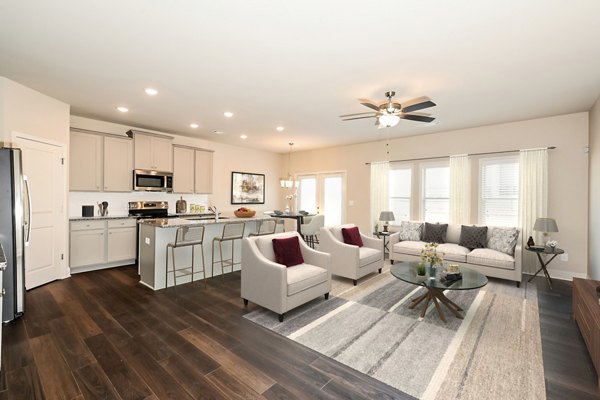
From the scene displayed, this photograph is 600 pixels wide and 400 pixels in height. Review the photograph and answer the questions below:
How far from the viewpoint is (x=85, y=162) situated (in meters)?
5.16

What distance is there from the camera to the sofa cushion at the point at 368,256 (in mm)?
4578

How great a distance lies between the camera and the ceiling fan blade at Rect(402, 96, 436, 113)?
3168 mm

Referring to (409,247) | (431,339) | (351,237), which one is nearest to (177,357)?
(431,339)

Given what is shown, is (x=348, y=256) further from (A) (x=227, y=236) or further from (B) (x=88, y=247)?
(B) (x=88, y=247)

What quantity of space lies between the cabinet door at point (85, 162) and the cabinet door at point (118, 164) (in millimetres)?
112

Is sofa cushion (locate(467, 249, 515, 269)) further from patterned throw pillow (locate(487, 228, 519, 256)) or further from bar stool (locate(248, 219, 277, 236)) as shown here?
bar stool (locate(248, 219, 277, 236))

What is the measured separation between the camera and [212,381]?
2.15 meters

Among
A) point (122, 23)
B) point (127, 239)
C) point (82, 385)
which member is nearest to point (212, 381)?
point (82, 385)

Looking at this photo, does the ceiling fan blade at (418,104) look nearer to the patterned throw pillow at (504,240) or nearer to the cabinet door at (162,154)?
the patterned throw pillow at (504,240)

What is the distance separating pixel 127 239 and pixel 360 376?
5142 millimetres

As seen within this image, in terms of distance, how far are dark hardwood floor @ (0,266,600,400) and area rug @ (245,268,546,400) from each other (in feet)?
0.45

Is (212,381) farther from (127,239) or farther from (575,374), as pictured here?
(127,239)

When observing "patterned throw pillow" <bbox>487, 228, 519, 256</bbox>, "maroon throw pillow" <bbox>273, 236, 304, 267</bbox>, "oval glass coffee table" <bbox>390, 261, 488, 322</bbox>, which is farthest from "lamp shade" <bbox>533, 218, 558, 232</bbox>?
"maroon throw pillow" <bbox>273, 236, 304, 267</bbox>

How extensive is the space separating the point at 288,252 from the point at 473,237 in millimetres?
3776
